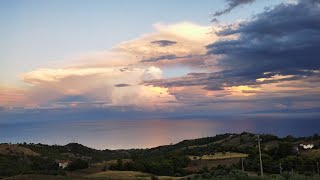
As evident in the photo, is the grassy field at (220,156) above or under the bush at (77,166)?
above

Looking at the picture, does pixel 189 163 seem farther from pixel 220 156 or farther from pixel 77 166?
pixel 77 166

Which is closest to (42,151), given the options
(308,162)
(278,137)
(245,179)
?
(278,137)

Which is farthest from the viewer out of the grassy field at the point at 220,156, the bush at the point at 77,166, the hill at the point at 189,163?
the grassy field at the point at 220,156

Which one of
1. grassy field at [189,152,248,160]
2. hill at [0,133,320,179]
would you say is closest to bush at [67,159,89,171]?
hill at [0,133,320,179]

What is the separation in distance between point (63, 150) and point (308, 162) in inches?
3479

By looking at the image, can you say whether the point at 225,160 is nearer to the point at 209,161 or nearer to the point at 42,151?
the point at 209,161

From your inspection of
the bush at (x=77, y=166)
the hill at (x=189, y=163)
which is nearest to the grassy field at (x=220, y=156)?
the hill at (x=189, y=163)

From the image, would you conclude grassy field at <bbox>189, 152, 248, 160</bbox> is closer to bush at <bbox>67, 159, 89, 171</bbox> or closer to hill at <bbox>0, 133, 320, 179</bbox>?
hill at <bbox>0, 133, 320, 179</bbox>

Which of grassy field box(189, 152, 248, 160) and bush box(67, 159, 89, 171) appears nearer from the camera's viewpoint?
bush box(67, 159, 89, 171)

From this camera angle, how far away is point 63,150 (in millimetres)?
135625

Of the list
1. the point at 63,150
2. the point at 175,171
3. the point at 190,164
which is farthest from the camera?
the point at 63,150

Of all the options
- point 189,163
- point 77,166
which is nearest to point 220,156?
point 189,163

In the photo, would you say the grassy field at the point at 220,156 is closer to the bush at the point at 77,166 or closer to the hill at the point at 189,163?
the hill at the point at 189,163

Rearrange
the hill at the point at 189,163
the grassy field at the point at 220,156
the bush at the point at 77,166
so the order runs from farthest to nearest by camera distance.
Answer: the grassy field at the point at 220,156 → the bush at the point at 77,166 → the hill at the point at 189,163
